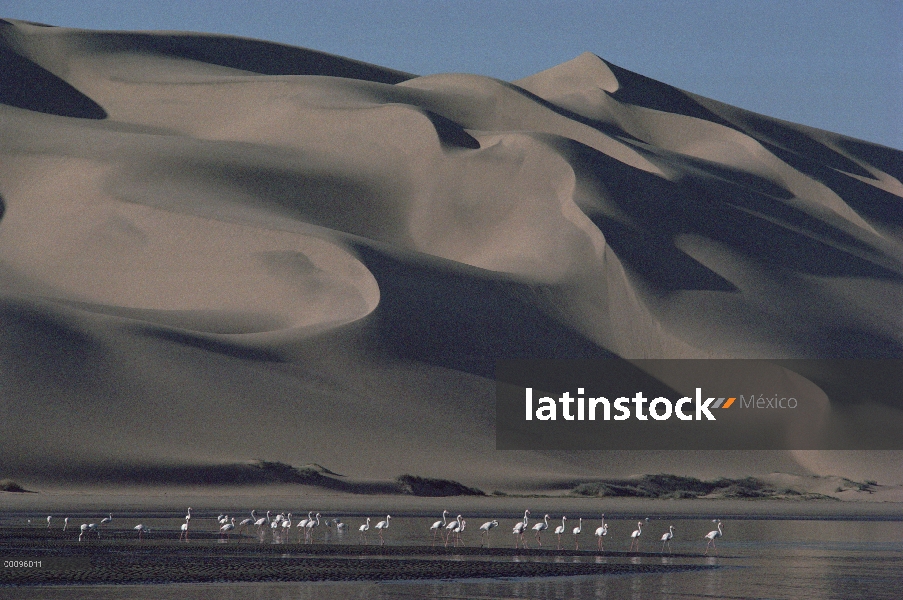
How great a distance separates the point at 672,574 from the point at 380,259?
249 feet

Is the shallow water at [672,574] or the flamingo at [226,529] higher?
the flamingo at [226,529]

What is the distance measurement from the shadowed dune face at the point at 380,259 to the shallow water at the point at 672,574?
33.2 meters

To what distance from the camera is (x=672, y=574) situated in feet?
105

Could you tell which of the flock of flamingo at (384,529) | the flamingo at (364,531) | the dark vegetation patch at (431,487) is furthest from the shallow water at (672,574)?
the dark vegetation patch at (431,487)

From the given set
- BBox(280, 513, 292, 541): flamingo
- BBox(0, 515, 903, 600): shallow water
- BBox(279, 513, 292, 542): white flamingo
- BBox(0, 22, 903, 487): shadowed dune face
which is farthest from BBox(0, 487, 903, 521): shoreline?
BBox(279, 513, 292, 542): white flamingo

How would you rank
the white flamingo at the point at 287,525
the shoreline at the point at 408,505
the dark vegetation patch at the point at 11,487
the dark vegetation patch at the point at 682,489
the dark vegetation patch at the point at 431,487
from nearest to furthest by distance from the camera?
the white flamingo at the point at 287,525
the shoreline at the point at 408,505
the dark vegetation patch at the point at 11,487
the dark vegetation patch at the point at 431,487
the dark vegetation patch at the point at 682,489

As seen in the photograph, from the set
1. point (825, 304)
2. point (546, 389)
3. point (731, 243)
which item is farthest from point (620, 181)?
point (546, 389)

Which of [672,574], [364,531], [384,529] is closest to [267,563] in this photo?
[672,574]

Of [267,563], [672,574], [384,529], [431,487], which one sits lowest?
[672,574]

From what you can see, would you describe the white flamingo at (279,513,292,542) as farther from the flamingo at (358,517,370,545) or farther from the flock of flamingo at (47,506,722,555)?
the flamingo at (358,517,370,545)

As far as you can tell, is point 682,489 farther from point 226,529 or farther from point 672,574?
point 672,574

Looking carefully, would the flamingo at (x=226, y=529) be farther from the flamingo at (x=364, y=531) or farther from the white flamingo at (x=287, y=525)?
the flamingo at (x=364, y=531)

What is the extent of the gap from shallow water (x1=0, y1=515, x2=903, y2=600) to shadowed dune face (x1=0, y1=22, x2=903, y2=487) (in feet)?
109

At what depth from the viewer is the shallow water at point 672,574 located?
88.5ft
